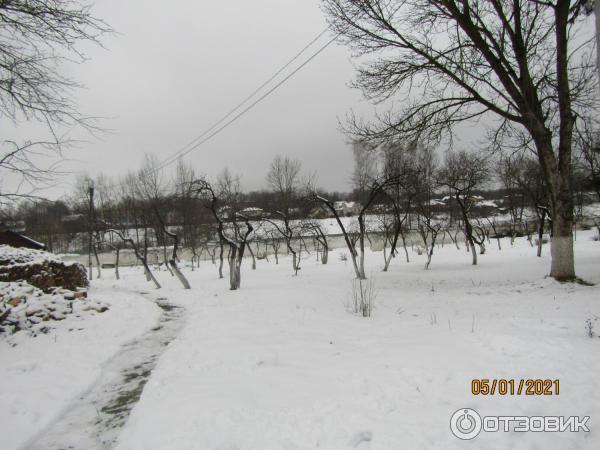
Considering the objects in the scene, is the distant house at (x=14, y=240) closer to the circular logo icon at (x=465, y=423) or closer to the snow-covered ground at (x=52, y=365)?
the snow-covered ground at (x=52, y=365)

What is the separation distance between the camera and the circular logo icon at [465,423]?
2.81 m

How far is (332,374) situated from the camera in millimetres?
4332

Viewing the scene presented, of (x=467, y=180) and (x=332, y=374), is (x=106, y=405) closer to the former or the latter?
(x=332, y=374)

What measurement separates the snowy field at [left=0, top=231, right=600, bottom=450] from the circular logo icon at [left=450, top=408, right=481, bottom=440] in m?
0.07

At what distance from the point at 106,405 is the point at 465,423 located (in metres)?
4.23

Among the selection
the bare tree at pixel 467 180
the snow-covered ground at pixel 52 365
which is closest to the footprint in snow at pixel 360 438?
the snow-covered ground at pixel 52 365

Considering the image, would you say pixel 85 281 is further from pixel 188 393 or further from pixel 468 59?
pixel 468 59

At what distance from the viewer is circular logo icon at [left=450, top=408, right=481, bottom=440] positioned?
2.81 metres
